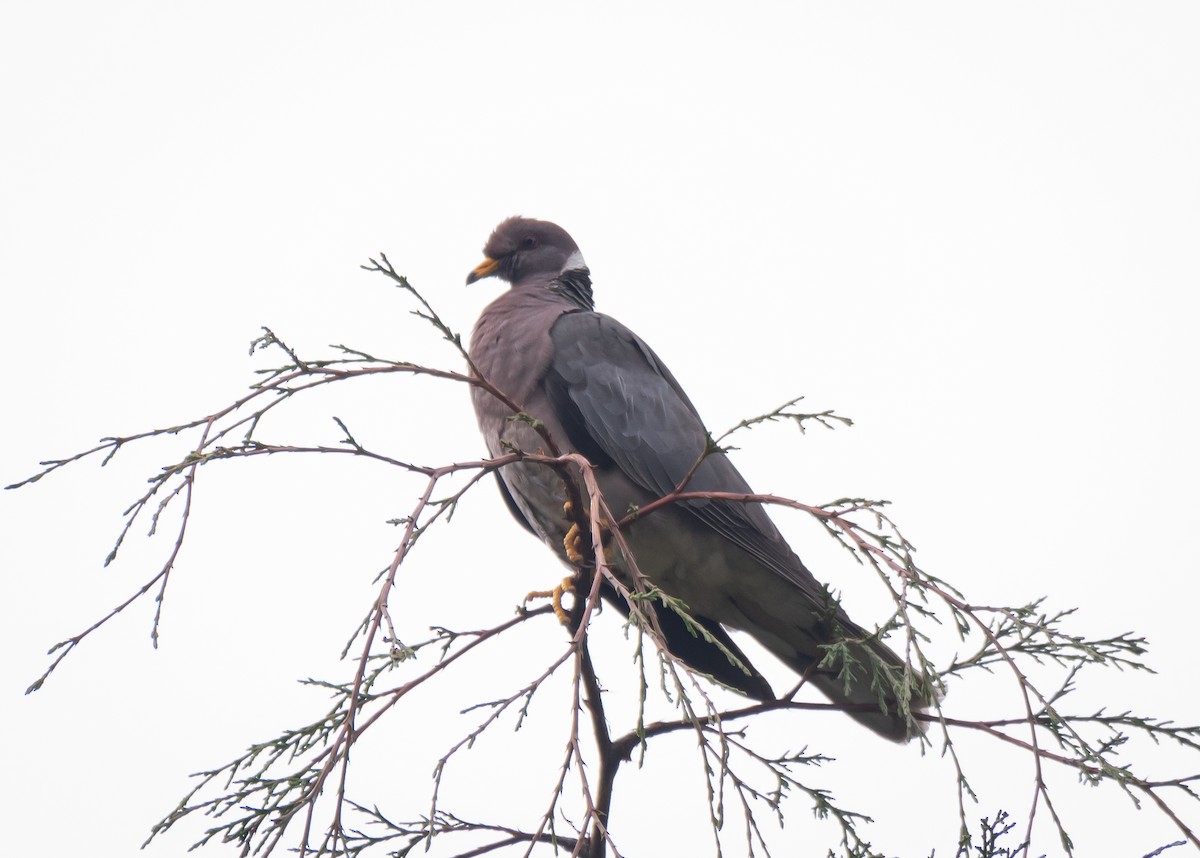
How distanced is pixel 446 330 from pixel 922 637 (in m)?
0.95

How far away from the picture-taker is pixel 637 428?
13.8 ft

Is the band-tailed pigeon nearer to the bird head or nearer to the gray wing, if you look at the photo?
the gray wing

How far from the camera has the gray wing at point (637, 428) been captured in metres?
4.02

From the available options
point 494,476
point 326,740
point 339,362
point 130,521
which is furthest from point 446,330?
point 494,476

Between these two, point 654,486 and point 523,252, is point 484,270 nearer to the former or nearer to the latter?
point 523,252

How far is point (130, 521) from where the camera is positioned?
6.67 ft

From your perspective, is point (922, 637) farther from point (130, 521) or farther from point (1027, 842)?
point (130, 521)

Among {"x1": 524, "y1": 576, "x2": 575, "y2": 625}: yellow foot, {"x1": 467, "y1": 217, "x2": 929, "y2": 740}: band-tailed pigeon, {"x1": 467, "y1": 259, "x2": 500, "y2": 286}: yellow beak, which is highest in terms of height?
{"x1": 467, "y1": 259, "x2": 500, "y2": 286}: yellow beak

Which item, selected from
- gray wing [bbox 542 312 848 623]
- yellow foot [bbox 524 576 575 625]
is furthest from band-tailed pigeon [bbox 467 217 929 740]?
yellow foot [bbox 524 576 575 625]

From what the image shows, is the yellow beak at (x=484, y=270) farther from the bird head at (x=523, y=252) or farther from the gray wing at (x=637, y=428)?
the gray wing at (x=637, y=428)

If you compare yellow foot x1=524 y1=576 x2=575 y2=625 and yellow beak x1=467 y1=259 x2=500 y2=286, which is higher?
yellow beak x1=467 y1=259 x2=500 y2=286

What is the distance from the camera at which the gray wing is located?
4.02 m

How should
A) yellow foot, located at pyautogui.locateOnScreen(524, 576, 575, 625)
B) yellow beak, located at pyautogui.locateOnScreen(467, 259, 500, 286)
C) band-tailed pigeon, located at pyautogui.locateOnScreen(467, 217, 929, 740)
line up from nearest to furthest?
yellow foot, located at pyautogui.locateOnScreen(524, 576, 575, 625), band-tailed pigeon, located at pyautogui.locateOnScreen(467, 217, 929, 740), yellow beak, located at pyautogui.locateOnScreen(467, 259, 500, 286)

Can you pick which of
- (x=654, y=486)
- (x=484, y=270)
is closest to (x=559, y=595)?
(x=654, y=486)
